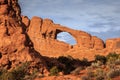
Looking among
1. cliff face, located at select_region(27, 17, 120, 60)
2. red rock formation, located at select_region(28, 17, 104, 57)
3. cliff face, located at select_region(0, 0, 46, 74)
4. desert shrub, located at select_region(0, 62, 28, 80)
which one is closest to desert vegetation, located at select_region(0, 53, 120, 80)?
desert shrub, located at select_region(0, 62, 28, 80)

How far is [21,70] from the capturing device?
28.8 meters

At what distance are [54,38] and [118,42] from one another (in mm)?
14989

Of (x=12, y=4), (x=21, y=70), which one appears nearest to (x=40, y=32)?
(x=12, y=4)

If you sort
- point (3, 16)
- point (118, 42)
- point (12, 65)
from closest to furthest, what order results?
point (12, 65) → point (3, 16) → point (118, 42)

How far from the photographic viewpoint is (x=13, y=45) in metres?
31.6

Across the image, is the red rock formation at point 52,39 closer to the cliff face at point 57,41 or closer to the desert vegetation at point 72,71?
the cliff face at point 57,41

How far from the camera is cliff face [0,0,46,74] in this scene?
3095 centimetres

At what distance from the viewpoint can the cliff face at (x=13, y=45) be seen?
3095 centimetres

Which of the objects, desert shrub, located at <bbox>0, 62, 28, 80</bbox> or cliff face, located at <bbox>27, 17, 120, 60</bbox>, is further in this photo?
cliff face, located at <bbox>27, 17, 120, 60</bbox>

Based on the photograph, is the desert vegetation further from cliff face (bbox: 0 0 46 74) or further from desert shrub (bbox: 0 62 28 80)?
cliff face (bbox: 0 0 46 74)

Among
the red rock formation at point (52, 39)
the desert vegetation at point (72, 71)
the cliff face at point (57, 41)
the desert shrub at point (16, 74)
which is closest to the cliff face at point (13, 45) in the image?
the desert vegetation at point (72, 71)

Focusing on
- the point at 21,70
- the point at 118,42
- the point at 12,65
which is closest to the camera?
the point at 21,70

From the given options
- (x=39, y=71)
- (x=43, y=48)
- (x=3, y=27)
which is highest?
(x=3, y=27)

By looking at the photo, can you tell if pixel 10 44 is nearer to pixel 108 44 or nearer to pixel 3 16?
pixel 3 16
